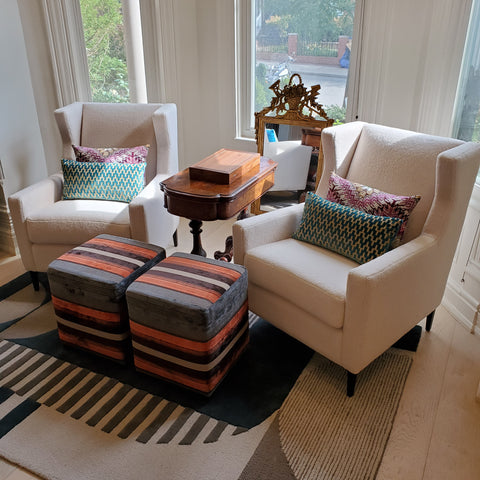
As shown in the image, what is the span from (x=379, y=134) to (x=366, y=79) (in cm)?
61

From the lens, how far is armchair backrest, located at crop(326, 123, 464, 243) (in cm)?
212

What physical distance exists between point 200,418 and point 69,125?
6.11 ft

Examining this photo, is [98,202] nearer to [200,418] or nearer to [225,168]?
[225,168]

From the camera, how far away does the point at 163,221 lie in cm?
264

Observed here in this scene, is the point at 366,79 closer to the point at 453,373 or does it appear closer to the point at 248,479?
the point at 453,373

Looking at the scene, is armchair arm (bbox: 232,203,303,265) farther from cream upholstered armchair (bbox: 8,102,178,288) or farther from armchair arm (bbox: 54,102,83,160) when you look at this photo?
armchair arm (bbox: 54,102,83,160)

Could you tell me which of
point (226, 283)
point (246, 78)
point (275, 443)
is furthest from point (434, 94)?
point (275, 443)

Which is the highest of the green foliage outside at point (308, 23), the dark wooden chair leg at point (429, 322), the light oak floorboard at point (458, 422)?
the green foliage outside at point (308, 23)

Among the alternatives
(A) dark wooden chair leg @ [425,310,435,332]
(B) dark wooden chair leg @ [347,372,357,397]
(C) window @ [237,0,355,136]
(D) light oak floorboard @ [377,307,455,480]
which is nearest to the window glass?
(C) window @ [237,0,355,136]

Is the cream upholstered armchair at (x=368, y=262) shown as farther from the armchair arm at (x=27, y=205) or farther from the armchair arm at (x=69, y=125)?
the armchair arm at (x=69, y=125)

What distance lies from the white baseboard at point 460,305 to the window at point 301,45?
4.06ft

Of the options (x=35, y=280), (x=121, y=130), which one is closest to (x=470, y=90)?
(x=121, y=130)

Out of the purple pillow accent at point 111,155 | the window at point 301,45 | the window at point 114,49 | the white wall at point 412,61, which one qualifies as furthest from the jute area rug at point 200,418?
the window at point 114,49

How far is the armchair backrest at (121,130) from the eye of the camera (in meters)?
2.82
